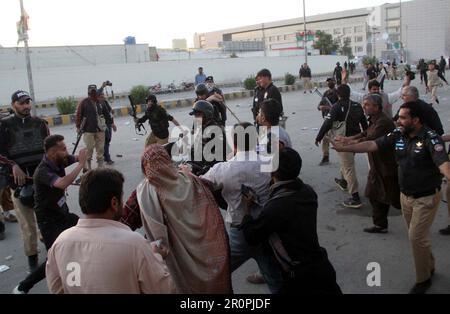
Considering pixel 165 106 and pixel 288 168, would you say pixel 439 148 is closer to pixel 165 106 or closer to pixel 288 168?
pixel 288 168

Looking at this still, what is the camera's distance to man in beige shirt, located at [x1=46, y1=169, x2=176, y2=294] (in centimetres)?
188

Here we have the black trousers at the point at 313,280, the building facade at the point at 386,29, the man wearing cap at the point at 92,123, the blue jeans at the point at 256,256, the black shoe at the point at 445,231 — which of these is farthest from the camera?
the building facade at the point at 386,29

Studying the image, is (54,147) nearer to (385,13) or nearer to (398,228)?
(398,228)

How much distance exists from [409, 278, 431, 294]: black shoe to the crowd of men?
1 cm

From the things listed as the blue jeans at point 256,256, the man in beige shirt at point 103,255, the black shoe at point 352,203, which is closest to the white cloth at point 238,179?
the blue jeans at point 256,256

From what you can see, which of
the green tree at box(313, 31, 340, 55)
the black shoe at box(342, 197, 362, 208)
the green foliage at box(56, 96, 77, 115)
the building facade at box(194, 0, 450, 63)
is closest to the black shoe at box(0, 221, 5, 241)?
the black shoe at box(342, 197, 362, 208)

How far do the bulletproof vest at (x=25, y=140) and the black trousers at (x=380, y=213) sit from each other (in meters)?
3.70

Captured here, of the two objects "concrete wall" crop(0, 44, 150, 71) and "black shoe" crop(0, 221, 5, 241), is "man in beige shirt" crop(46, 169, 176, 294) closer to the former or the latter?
"black shoe" crop(0, 221, 5, 241)

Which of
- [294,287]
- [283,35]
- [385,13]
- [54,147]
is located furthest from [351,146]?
[283,35]

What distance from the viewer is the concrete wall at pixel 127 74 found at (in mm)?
24906

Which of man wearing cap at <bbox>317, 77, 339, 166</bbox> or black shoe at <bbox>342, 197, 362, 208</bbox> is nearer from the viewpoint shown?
black shoe at <bbox>342, 197, 362, 208</bbox>

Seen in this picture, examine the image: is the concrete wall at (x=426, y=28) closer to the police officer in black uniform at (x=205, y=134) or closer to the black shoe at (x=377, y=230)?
the black shoe at (x=377, y=230)
